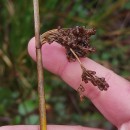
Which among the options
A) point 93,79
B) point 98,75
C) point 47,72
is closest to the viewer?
point 93,79

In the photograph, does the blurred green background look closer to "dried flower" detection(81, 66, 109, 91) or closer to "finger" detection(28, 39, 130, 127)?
"finger" detection(28, 39, 130, 127)

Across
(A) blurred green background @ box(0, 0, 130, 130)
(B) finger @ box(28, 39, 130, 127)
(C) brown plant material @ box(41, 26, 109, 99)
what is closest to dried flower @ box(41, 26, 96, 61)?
(C) brown plant material @ box(41, 26, 109, 99)

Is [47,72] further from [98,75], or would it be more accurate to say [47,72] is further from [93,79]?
[93,79]

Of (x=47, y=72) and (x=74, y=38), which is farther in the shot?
(x=47, y=72)

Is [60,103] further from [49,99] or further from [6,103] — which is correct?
[6,103]

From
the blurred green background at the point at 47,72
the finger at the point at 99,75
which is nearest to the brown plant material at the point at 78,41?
the finger at the point at 99,75

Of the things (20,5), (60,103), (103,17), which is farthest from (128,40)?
(20,5)

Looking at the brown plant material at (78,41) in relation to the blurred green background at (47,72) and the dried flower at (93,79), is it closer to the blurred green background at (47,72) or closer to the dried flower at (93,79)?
the dried flower at (93,79)

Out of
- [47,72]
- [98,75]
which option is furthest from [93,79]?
[47,72]
